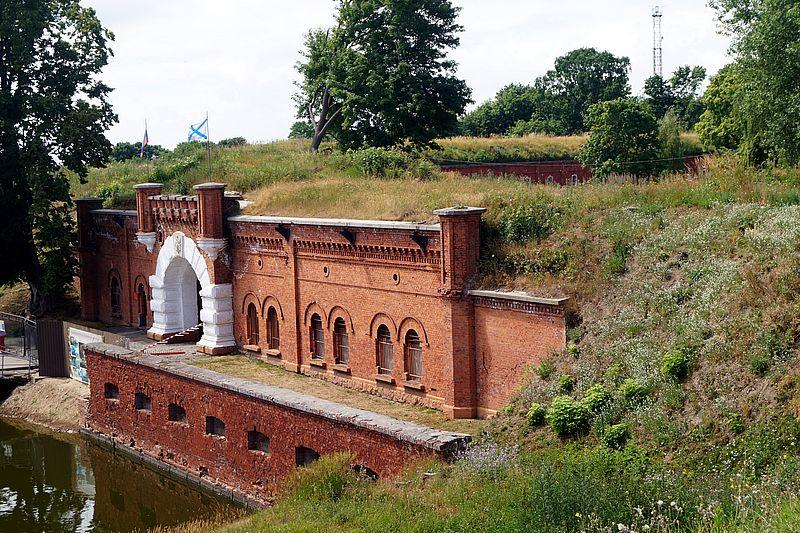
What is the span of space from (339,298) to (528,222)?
5.02m

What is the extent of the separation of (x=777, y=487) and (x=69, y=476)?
16.9 m

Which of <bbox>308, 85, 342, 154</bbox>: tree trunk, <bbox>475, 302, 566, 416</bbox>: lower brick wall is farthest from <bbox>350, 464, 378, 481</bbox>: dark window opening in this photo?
<bbox>308, 85, 342, 154</bbox>: tree trunk

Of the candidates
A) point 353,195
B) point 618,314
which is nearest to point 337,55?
point 353,195

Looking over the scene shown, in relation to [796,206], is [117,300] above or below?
below

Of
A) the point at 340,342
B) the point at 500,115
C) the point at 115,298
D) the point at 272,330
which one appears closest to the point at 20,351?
the point at 115,298

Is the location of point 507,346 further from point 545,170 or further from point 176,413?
point 545,170

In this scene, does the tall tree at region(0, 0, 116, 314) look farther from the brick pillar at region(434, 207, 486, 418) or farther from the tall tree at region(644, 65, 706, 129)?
the tall tree at region(644, 65, 706, 129)

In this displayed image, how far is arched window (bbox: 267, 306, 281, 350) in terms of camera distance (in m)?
23.0

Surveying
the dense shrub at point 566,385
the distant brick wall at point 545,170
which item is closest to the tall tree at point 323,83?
the distant brick wall at point 545,170

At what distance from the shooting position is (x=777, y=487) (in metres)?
9.54

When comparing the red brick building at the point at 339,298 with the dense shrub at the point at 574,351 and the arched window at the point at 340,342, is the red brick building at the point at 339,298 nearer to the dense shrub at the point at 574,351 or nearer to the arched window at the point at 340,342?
the arched window at the point at 340,342

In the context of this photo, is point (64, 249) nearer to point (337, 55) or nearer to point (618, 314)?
point (337, 55)

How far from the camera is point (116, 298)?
30359mm

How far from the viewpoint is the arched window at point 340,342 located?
68.1ft
